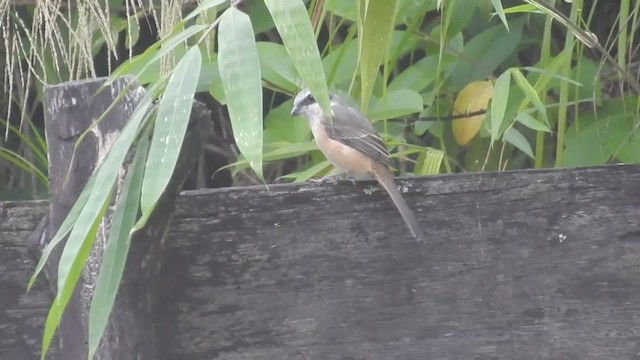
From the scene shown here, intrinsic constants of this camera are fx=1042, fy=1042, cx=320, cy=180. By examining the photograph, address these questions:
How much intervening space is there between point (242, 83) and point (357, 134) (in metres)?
1.23

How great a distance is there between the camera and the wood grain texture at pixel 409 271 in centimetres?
149

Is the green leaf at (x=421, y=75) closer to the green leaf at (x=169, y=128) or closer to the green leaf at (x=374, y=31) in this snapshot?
the green leaf at (x=374, y=31)

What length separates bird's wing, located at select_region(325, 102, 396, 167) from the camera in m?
2.14

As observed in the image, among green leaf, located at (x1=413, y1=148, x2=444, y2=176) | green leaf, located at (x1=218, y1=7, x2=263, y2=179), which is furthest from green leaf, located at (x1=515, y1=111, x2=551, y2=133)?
green leaf, located at (x1=218, y1=7, x2=263, y2=179)

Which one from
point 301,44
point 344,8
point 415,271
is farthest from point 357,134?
point 301,44

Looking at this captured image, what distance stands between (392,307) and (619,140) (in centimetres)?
93

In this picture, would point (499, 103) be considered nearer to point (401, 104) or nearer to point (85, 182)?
point (401, 104)

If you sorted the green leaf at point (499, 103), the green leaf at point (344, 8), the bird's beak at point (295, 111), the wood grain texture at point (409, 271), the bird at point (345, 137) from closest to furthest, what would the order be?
the wood grain texture at point (409, 271) < the green leaf at point (499, 103) < the green leaf at point (344, 8) < the bird at point (345, 137) < the bird's beak at point (295, 111)

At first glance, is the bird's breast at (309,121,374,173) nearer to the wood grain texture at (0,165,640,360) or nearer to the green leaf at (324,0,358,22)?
the green leaf at (324,0,358,22)

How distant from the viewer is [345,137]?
2449 millimetres

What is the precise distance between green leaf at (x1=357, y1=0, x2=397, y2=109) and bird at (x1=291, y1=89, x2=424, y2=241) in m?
0.52

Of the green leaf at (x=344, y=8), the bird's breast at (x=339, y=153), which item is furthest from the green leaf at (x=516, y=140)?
the green leaf at (x=344, y=8)

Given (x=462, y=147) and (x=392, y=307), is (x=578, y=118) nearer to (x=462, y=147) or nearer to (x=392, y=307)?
(x=462, y=147)

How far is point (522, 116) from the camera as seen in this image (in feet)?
6.55
